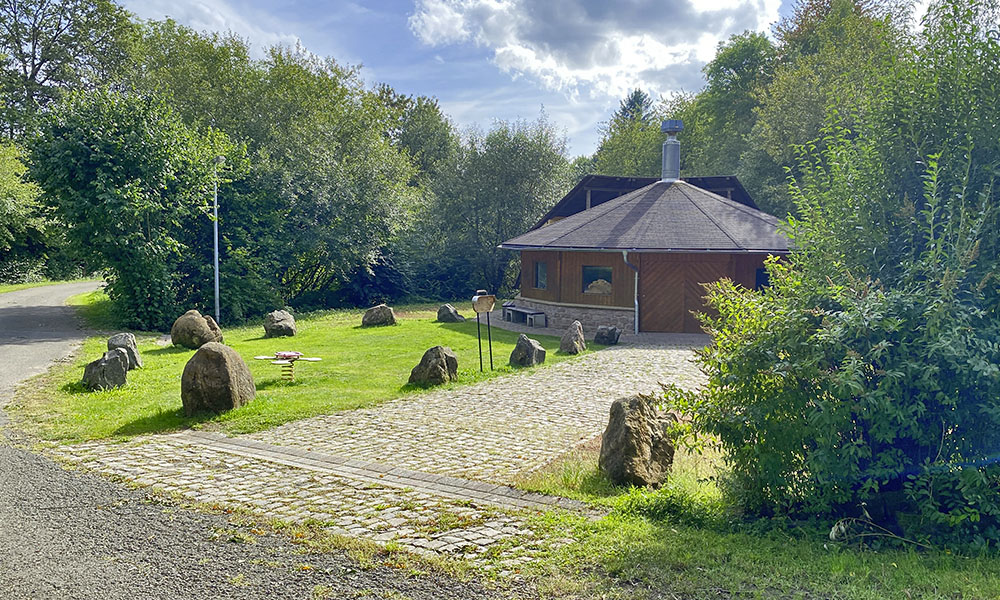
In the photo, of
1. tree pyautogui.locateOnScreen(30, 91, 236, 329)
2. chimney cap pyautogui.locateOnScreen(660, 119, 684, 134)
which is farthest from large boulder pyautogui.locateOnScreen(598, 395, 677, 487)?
chimney cap pyautogui.locateOnScreen(660, 119, 684, 134)

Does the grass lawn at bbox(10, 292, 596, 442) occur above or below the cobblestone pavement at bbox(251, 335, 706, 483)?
above

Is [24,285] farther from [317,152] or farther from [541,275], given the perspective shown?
[541,275]

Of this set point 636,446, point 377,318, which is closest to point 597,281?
point 377,318

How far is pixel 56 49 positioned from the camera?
42.9 metres

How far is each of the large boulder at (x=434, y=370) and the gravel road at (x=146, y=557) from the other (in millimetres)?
6316

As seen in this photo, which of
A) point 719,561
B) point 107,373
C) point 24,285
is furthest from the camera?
point 24,285

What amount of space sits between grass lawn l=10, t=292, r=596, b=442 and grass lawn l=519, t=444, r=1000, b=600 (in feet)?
19.4

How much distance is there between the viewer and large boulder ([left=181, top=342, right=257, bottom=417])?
33.3ft

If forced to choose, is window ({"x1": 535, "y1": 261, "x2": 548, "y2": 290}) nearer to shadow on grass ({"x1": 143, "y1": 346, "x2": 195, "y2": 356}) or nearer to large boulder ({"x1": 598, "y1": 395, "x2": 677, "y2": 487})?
shadow on grass ({"x1": 143, "y1": 346, "x2": 195, "y2": 356})

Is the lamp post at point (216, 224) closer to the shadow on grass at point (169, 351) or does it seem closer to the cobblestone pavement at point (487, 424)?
the shadow on grass at point (169, 351)

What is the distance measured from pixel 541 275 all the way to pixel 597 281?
287cm

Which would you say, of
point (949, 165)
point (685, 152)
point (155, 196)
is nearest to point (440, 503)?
point (949, 165)

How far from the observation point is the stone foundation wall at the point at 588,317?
72.3 feet

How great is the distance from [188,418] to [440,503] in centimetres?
552
